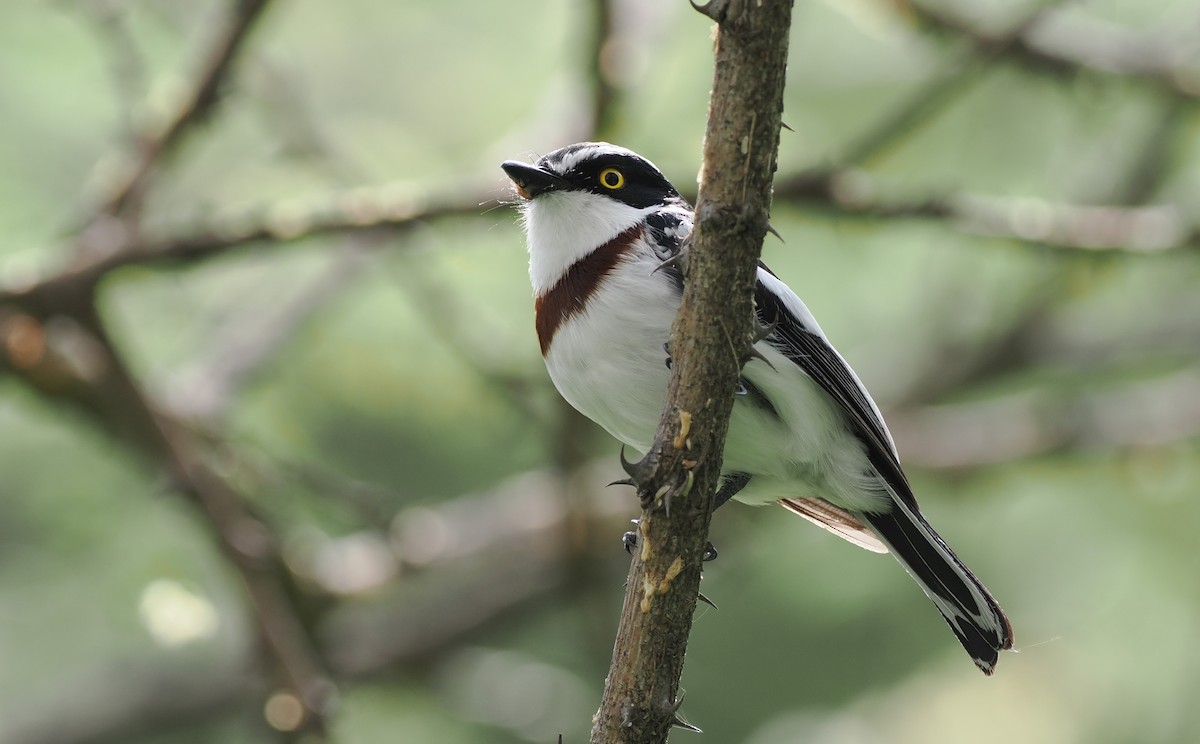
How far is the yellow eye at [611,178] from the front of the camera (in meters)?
3.67

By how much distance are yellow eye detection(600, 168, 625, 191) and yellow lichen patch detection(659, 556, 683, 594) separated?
1457mm

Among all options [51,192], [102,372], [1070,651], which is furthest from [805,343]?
[51,192]

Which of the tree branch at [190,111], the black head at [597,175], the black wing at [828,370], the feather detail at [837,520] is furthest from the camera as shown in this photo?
the tree branch at [190,111]

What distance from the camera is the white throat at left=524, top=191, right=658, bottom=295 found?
11.5ft

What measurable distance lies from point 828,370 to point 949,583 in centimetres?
72

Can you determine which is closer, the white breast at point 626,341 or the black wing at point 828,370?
the white breast at point 626,341

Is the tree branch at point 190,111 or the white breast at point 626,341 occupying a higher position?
the tree branch at point 190,111

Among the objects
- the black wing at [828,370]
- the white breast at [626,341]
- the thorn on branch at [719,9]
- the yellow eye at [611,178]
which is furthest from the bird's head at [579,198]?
the thorn on branch at [719,9]

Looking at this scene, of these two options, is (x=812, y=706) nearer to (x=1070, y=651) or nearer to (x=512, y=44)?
(x=1070, y=651)

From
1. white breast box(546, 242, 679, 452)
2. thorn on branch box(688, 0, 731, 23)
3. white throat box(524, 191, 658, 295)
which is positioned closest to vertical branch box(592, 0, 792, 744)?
thorn on branch box(688, 0, 731, 23)

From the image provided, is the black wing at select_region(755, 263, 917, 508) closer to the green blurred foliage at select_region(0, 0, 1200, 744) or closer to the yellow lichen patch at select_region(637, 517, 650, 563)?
the yellow lichen patch at select_region(637, 517, 650, 563)

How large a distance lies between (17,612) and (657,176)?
15.6ft

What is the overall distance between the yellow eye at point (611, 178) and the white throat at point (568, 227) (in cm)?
5

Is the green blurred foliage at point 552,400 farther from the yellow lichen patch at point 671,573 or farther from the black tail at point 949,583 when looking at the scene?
the yellow lichen patch at point 671,573
